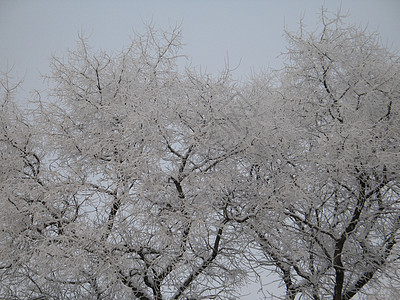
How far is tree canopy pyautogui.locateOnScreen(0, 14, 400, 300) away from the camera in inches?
282

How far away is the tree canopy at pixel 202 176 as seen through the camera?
7.17m

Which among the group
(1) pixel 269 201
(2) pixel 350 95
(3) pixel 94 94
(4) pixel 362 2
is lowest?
(1) pixel 269 201

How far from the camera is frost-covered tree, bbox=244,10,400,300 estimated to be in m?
8.24

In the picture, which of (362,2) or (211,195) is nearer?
(211,195)

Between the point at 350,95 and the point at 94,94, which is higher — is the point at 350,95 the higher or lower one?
the higher one

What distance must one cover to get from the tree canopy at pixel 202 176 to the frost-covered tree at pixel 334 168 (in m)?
0.04

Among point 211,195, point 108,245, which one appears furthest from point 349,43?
point 108,245

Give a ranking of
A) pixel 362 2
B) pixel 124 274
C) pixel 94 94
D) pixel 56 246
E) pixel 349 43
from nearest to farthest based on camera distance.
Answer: pixel 56 246 → pixel 124 274 → pixel 94 94 → pixel 349 43 → pixel 362 2

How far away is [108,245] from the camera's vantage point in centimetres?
685

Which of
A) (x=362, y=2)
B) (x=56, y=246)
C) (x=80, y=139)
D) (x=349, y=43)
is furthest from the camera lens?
(x=362, y=2)

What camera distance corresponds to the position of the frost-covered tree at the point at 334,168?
27.0 ft

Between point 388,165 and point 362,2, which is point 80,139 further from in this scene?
point 362,2

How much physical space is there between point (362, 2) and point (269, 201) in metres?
196

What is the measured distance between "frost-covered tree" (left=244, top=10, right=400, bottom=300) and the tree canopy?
35 mm
